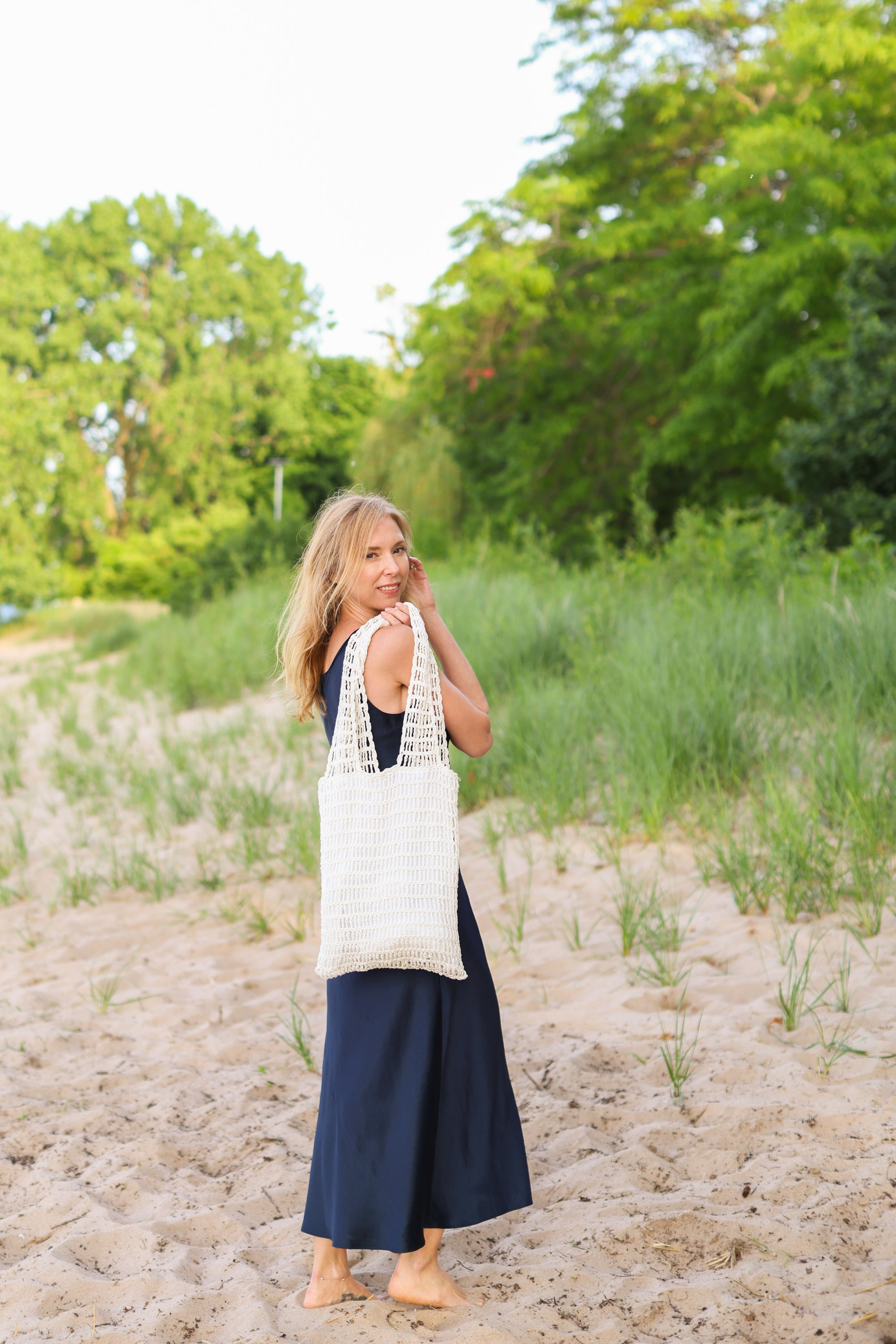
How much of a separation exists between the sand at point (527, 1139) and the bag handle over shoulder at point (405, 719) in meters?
1.17

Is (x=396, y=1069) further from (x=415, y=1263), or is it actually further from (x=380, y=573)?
(x=380, y=573)

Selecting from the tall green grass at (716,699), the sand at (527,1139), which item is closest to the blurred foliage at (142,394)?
the tall green grass at (716,699)

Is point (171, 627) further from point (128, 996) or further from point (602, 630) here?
point (128, 996)

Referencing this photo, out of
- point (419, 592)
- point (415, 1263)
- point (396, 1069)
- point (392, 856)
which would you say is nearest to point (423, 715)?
point (392, 856)

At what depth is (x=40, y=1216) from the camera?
108 inches

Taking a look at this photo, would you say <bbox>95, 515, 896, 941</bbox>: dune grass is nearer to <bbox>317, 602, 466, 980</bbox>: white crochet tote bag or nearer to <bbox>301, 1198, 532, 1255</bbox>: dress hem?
<bbox>301, 1198, 532, 1255</bbox>: dress hem

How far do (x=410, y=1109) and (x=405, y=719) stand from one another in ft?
2.62

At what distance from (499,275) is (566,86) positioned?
4.85 m

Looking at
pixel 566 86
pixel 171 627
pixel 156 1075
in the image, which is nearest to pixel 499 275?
pixel 566 86

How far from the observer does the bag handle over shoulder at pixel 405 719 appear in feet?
7.14

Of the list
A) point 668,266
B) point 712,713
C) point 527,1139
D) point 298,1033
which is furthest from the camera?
point 668,266

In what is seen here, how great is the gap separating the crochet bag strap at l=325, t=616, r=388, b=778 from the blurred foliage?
33.9 metres

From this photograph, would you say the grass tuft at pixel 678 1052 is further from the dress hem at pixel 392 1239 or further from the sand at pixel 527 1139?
the dress hem at pixel 392 1239

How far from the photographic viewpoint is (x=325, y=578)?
2.43 meters
